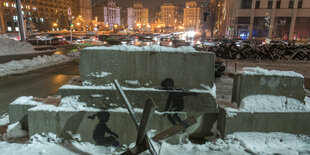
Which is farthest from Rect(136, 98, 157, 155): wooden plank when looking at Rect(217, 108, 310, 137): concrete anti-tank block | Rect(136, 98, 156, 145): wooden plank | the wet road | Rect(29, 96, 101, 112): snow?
the wet road

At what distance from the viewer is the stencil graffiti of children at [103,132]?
11.2ft

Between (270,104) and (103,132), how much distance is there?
290 centimetres

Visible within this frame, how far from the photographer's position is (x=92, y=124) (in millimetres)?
3426

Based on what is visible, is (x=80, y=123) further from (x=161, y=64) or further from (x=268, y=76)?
(x=268, y=76)

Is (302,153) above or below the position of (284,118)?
below

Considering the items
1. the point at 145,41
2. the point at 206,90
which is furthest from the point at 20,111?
the point at 145,41

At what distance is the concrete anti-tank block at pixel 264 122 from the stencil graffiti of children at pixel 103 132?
6.17ft

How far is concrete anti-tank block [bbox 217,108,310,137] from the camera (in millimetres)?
3393

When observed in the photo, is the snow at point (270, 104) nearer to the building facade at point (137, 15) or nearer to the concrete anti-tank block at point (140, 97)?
the concrete anti-tank block at point (140, 97)

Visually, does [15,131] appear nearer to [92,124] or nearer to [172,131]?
[92,124]

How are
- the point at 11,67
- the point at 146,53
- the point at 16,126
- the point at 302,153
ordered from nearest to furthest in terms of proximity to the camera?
the point at 302,153 < the point at 146,53 < the point at 16,126 < the point at 11,67

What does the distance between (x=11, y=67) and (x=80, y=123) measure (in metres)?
11.1

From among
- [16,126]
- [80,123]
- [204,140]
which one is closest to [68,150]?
[80,123]

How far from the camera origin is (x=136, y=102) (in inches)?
135
